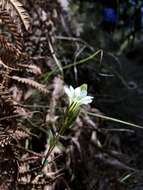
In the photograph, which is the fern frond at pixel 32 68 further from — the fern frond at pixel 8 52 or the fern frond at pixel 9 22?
the fern frond at pixel 9 22

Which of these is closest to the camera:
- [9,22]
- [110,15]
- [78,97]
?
[78,97]

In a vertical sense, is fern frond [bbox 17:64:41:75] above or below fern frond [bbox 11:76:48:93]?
above

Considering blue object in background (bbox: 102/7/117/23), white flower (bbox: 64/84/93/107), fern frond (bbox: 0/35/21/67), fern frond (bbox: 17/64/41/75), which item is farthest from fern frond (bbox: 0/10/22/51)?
blue object in background (bbox: 102/7/117/23)

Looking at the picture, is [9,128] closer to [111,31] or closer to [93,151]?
[93,151]

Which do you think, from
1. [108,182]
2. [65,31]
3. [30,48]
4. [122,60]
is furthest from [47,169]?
[122,60]

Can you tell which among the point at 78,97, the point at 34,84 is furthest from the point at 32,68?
the point at 78,97

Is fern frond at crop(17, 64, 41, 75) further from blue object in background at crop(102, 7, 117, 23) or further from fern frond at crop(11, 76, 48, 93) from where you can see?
blue object in background at crop(102, 7, 117, 23)

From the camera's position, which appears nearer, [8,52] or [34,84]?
[8,52]

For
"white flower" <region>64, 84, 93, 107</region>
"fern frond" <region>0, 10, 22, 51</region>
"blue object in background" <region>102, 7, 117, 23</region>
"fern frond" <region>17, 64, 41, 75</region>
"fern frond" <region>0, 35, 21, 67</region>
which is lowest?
"blue object in background" <region>102, 7, 117, 23</region>

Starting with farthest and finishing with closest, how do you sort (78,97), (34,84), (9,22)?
(34,84), (9,22), (78,97)

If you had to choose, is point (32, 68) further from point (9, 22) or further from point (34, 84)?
point (9, 22)

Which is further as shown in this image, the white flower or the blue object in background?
the blue object in background

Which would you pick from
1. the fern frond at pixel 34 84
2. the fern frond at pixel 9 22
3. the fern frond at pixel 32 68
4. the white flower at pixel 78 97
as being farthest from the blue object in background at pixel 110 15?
the white flower at pixel 78 97

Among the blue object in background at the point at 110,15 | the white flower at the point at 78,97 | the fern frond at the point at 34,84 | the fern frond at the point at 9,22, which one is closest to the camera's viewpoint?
the white flower at the point at 78,97
